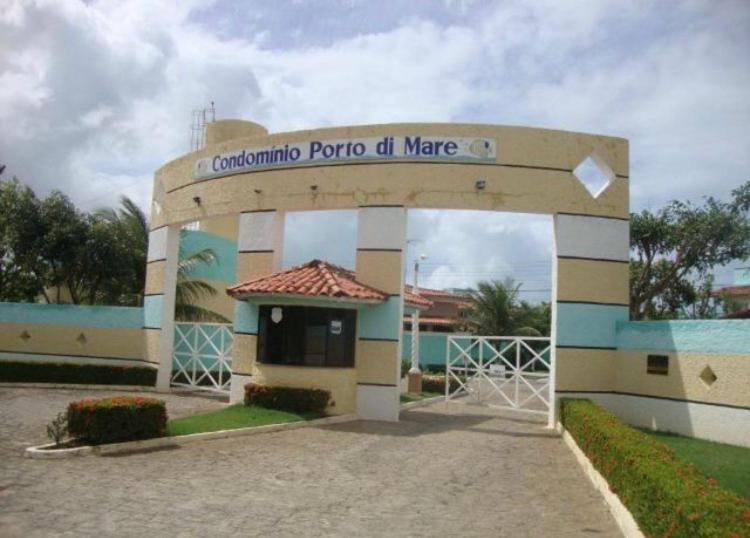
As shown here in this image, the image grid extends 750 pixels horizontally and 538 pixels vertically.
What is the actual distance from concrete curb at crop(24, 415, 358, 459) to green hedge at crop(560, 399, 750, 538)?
5771 mm

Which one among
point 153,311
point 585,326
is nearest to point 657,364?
point 585,326

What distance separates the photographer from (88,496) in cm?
743

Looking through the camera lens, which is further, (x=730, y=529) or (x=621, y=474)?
(x=621, y=474)

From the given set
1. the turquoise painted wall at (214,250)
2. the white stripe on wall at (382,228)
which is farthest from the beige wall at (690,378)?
the turquoise painted wall at (214,250)

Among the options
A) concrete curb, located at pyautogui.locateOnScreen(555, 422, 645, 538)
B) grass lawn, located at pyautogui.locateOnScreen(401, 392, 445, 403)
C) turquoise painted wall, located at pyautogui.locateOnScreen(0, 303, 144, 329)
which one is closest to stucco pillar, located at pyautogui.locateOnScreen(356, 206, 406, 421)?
grass lawn, located at pyautogui.locateOnScreen(401, 392, 445, 403)

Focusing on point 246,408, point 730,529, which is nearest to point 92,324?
point 246,408

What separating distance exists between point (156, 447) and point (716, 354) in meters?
10.2

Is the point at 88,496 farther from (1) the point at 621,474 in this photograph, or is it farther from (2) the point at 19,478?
(1) the point at 621,474

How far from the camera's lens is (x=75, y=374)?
18.8 meters

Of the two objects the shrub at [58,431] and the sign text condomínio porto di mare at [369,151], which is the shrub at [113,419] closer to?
the shrub at [58,431]

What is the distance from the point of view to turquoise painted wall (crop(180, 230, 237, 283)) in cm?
2409

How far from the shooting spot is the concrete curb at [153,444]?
30.7 feet

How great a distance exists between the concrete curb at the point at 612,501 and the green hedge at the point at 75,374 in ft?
41.5

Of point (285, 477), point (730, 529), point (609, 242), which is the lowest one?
point (285, 477)
